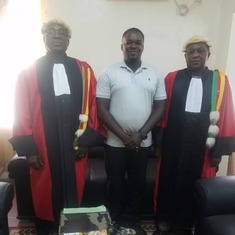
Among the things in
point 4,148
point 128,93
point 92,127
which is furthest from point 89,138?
point 4,148

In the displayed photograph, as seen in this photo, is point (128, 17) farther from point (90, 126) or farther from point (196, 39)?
point (90, 126)

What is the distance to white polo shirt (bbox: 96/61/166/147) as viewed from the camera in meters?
1.62

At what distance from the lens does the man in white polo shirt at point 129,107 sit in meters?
1.62

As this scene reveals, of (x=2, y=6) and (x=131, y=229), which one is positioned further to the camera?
(x=2, y=6)

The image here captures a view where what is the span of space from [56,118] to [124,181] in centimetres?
67

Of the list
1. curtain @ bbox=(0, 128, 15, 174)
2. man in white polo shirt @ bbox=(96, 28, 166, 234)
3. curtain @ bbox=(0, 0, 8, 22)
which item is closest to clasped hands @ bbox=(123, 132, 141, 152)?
man in white polo shirt @ bbox=(96, 28, 166, 234)

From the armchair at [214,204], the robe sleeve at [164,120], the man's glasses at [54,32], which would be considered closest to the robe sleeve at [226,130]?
the armchair at [214,204]

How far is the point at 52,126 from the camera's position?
1599 mm

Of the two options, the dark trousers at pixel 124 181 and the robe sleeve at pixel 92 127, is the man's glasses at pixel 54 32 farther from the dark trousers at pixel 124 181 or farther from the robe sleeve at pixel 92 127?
the dark trousers at pixel 124 181

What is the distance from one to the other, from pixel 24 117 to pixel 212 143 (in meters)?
1.21

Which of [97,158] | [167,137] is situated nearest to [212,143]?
[167,137]

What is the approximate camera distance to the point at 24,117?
1571 mm

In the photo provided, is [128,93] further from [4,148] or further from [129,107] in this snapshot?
[4,148]

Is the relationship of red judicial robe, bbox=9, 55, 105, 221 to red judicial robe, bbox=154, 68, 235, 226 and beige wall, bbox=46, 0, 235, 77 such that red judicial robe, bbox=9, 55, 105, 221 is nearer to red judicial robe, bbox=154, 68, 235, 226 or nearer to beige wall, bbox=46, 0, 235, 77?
red judicial robe, bbox=154, 68, 235, 226
